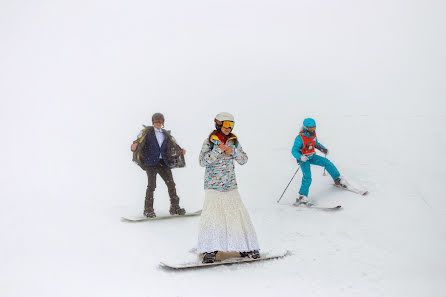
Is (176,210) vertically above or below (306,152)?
below

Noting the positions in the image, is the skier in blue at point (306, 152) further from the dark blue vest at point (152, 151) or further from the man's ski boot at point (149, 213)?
the man's ski boot at point (149, 213)

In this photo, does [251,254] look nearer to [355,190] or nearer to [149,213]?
[149,213]

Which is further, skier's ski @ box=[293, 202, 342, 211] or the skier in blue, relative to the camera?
the skier in blue

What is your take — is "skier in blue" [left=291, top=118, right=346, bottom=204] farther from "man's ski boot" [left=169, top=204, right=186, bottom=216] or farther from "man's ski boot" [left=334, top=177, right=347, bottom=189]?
"man's ski boot" [left=169, top=204, right=186, bottom=216]

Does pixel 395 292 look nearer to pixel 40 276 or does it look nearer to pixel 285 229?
pixel 285 229

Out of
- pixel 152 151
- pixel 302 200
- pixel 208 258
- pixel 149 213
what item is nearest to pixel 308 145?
pixel 302 200

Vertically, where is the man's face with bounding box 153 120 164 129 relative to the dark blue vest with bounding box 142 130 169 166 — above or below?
above

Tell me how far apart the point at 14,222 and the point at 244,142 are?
21.3 ft

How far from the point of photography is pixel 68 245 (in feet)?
21.2

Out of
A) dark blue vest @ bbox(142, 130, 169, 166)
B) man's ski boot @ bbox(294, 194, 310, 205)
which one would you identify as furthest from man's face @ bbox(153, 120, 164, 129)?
man's ski boot @ bbox(294, 194, 310, 205)

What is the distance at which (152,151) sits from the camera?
24.5 ft

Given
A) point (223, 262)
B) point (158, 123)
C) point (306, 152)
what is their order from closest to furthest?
point (223, 262), point (158, 123), point (306, 152)

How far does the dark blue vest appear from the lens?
24.4ft

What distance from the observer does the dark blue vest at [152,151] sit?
7438 mm
